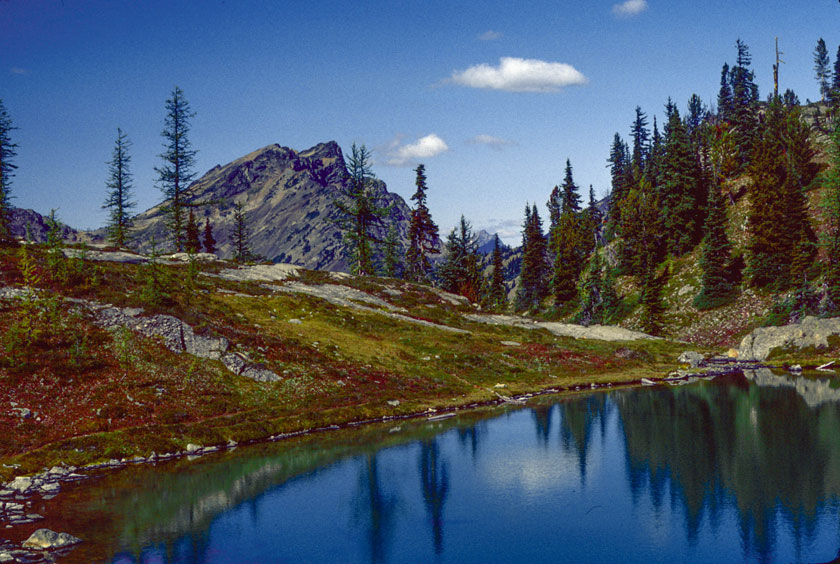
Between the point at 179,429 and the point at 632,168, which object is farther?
the point at 632,168

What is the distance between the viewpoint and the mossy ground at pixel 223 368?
42.1 metres

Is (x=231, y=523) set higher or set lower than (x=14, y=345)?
lower

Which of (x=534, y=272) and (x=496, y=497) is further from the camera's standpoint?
(x=534, y=272)

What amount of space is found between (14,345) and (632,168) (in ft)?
557

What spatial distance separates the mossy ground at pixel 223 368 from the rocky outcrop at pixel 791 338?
1159cm

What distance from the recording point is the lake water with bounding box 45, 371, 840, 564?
27.3 m

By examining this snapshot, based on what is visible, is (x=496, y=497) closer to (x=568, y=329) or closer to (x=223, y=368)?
(x=223, y=368)

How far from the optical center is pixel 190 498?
3478 centimetres

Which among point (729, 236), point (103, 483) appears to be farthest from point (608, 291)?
point (103, 483)

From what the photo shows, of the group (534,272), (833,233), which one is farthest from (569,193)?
(833,233)

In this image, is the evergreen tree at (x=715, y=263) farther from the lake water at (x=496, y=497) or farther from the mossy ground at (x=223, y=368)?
the lake water at (x=496, y=497)

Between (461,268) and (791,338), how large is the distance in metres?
73.7

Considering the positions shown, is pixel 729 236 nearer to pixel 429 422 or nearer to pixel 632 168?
pixel 632 168

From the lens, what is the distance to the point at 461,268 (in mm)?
143875
